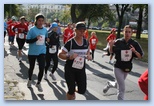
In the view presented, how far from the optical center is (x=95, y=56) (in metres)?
7.62

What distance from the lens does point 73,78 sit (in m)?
4.09

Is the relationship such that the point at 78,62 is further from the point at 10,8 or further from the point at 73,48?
the point at 10,8

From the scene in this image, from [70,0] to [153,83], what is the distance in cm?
158

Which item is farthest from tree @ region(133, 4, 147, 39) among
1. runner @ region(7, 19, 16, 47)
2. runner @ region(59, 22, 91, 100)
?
runner @ region(7, 19, 16, 47)

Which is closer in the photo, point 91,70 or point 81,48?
point 81,48

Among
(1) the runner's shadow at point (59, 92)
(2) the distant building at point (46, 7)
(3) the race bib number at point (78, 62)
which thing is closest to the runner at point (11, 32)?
(2) the distant building at point (46, 7)

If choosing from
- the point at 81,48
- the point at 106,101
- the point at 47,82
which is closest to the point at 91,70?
the point at 47,82

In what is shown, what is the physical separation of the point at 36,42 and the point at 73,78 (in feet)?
3.34

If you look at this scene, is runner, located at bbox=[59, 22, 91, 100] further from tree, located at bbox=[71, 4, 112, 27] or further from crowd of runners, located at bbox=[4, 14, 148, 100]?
tree, located at bbox=[71, 4, 112, 27]

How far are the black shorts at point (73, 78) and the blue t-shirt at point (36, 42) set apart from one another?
863 mm

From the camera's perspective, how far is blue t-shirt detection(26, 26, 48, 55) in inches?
189

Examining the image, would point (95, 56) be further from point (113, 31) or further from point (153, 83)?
point (153, 83)

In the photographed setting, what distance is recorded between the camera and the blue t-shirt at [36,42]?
4.80 meters

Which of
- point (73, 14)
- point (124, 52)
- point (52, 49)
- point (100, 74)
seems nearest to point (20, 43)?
point (52, 49)
